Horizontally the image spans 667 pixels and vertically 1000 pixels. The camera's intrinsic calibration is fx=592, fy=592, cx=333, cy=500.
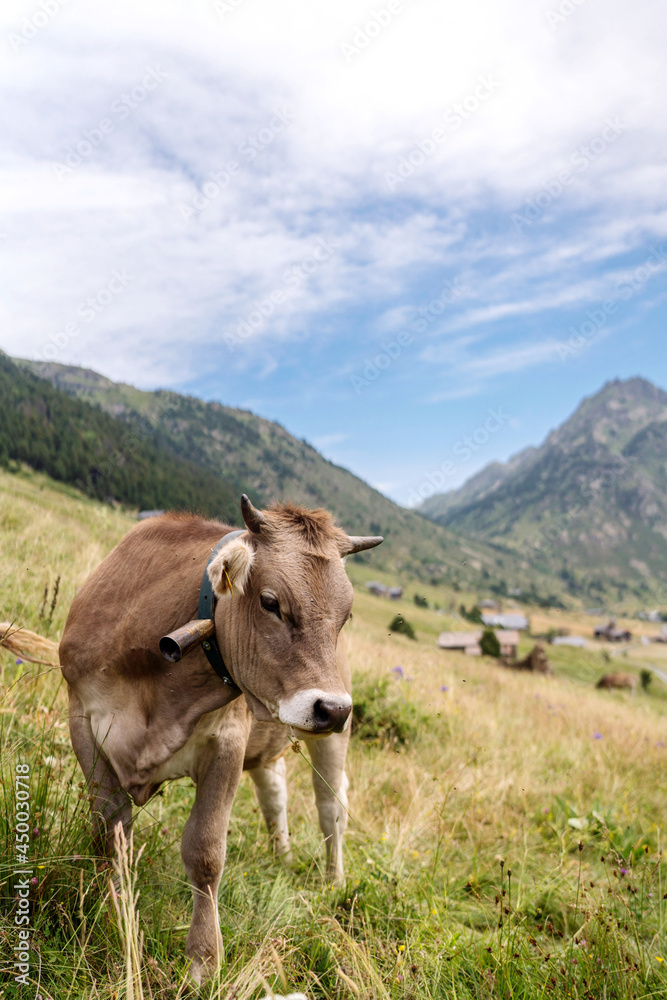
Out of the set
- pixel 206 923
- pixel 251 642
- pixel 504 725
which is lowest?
pixel 504 725

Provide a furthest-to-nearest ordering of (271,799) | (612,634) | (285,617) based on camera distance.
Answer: (612,634) < (271,799) < (285,617)

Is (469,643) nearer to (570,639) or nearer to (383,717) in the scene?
(383,717)

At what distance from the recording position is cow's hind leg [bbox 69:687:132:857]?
344 cm

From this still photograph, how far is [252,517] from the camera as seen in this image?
332 cm

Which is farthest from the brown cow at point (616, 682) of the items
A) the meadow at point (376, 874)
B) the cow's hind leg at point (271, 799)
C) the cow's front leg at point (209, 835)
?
the cow's front leg at point (209, 835)

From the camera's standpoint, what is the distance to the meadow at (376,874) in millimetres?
3109

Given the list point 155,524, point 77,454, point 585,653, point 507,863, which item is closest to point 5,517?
point 155,524

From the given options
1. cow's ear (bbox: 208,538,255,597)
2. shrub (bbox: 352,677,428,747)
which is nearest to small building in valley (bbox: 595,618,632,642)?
shrub (bbox: 352,677,428,747)

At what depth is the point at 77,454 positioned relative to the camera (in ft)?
333

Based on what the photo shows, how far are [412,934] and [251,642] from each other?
237 centimetres

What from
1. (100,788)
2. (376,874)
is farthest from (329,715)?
(376,874)

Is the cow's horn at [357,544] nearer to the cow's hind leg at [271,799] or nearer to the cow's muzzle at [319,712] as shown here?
the cow's muzzle at [319,712]

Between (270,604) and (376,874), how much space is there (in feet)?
9.32

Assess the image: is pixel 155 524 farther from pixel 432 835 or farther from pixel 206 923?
pixel 432 835
